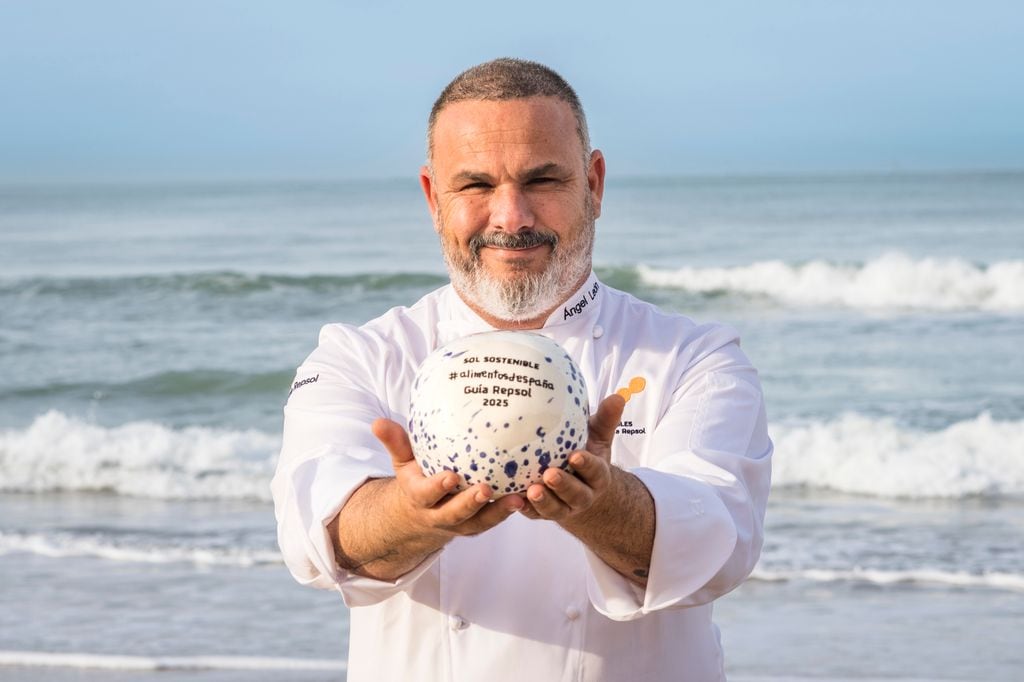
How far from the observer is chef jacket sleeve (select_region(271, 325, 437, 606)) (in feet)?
7.69

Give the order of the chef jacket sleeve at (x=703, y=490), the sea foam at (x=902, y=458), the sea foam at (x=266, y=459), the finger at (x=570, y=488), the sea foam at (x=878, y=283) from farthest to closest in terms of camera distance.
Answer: the sea foam at (x=878, y=283) < the sea foam at (x=266, y=459) < the sea foam at (x=902, y=458) < the chef jacket sleeve at (x=703, y=490) < the finger at (x=570, y=488)

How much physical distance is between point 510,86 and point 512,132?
3.8 inches

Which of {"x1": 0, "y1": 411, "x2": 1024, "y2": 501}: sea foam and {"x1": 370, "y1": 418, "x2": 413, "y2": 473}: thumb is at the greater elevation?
{"x1": 370, "y1": 418, "x2": 413, "y2": 473}: thumb

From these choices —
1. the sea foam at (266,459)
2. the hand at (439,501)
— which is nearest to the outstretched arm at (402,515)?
the hand at (439,501)

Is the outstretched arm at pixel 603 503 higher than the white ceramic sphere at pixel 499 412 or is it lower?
lower

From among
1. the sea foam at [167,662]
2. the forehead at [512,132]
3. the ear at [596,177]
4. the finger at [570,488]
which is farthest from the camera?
the sea foam at [167,662]

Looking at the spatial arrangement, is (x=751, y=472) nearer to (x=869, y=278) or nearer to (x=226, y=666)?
(x=226, y=666)

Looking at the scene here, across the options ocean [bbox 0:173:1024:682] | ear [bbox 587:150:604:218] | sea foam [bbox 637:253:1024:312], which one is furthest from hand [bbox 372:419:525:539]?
sea foam [bbox 637:253:1024:312]

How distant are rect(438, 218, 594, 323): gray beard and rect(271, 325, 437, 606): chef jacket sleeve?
217 mm

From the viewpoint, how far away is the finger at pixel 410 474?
2.02 m

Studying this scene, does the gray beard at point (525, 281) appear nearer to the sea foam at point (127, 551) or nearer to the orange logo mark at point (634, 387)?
the orange logo mark at point (634, 387)

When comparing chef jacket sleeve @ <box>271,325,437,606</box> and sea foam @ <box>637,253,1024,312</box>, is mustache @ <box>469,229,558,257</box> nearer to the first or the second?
chef jacket sleeve @ <box>271,325,437,606</box>

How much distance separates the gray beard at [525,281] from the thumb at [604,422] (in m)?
0.52

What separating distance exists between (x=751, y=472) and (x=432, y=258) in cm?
2337
